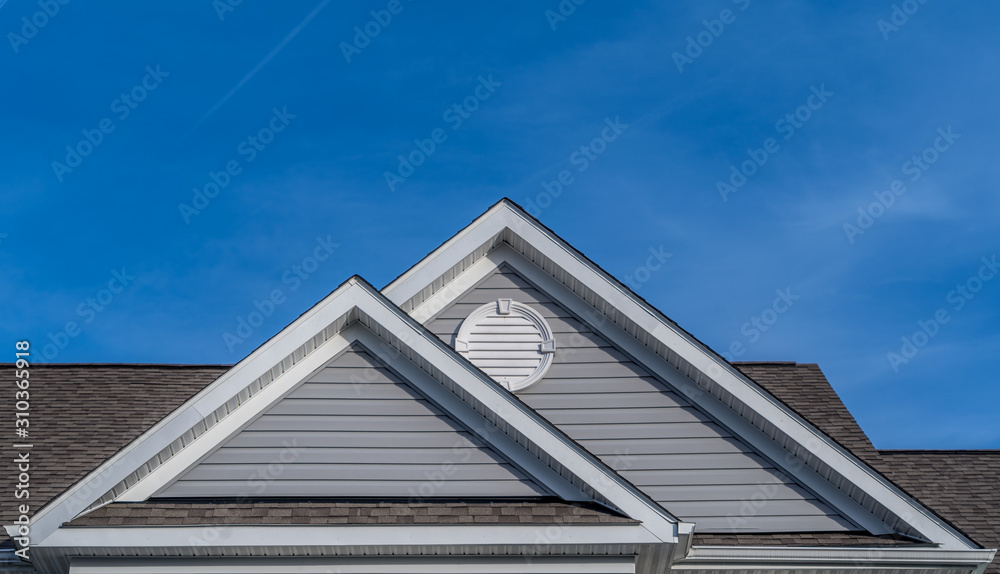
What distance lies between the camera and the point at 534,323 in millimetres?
9992

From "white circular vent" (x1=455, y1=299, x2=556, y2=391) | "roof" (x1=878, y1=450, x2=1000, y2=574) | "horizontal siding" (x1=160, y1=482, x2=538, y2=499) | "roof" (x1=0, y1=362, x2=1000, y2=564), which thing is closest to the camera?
"roof" (x1=0, y1=362, x2=1000, y2=564)

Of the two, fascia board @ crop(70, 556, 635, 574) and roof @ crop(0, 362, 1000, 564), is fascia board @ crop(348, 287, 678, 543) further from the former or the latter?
fascia board @ crop(70, 556, 635, 574)

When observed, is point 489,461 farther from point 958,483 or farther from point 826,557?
point 958,483

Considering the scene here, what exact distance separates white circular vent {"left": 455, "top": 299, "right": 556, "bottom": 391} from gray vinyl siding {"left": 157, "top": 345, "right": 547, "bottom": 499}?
1.54 meters

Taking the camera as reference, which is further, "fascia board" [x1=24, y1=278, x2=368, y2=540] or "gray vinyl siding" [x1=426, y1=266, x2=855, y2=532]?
"gray vinyl siding" [x1=426, y1=266, x2=855, y2=532]

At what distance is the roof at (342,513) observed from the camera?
24.4 ft

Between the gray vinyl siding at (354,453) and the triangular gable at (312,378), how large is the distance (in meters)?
0.10

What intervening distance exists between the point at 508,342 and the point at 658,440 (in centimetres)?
193

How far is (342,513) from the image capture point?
24.9 feet

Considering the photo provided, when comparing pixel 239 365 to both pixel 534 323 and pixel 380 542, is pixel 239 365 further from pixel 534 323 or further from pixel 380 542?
pixel 534 323

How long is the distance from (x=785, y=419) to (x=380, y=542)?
4.27 m

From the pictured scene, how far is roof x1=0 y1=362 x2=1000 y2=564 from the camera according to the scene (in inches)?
299

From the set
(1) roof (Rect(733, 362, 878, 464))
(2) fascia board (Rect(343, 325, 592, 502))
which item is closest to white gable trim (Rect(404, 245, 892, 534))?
(1) roof (Rect(733, 362, 878, 464))

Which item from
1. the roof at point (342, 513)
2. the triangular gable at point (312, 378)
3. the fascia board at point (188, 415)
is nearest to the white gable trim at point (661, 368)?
the triangular gable at point (312, 378)
